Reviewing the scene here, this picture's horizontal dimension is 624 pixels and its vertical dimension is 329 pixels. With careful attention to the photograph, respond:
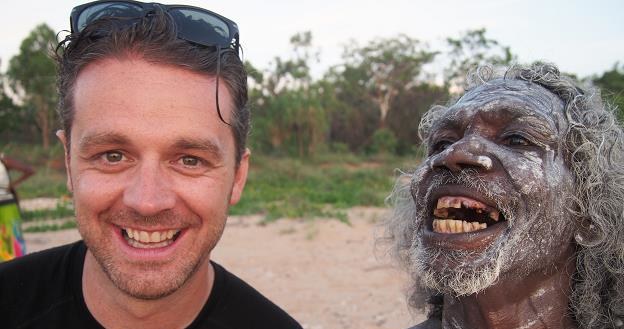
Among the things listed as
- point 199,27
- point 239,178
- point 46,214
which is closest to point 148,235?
point 239,178

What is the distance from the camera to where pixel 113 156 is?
1.82 m

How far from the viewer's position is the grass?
37.0ft

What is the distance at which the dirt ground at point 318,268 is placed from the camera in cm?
548

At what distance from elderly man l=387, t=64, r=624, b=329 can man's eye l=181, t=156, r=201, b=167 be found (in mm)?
899

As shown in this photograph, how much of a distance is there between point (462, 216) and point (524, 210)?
247 millimetres

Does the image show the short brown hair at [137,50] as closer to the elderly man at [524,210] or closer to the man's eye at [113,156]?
the man's eye at [113,156]

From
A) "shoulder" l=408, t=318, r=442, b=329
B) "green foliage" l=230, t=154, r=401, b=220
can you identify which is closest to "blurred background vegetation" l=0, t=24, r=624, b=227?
"green foliage" l=230, t=154, r=401, b=220

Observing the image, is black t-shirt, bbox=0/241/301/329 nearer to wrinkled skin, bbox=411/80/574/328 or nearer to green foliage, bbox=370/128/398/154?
wrinkled skin, bbox=411/80/574/328

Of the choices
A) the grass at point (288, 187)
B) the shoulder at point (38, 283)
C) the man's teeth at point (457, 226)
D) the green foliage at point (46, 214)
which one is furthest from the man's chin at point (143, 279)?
the green foliage at point (46, 214)

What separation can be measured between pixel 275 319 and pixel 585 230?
1356mm

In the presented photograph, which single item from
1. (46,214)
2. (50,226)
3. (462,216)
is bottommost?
(46,214)

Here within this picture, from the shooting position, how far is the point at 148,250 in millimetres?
1863

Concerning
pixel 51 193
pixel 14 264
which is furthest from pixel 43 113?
pixel 14 264

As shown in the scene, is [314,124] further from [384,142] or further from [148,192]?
[148,192]
